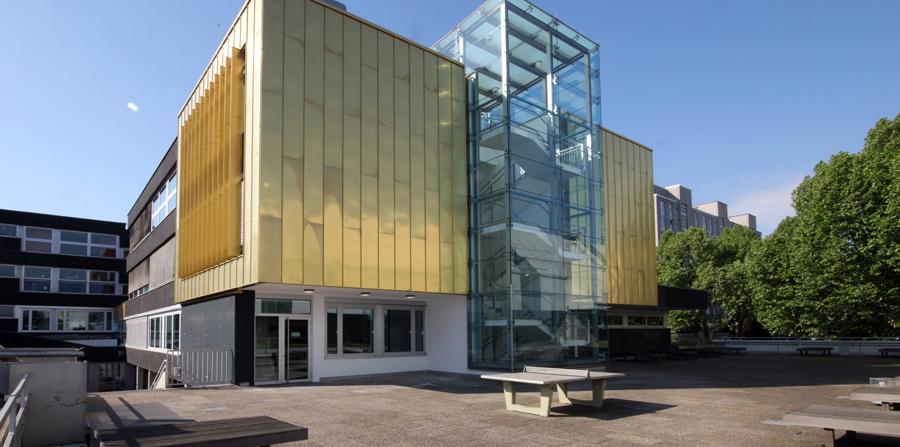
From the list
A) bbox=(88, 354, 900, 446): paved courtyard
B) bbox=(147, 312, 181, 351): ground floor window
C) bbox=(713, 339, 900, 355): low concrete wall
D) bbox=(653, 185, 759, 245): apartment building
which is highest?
bbox=(653, 185, 759, 245): apartment building

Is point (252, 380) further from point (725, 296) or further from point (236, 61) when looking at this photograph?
point (725, 296)

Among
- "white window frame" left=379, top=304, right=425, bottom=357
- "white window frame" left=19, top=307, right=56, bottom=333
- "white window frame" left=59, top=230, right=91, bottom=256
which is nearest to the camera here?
"white window frame" left=379, top=304, right=425, bottom=357

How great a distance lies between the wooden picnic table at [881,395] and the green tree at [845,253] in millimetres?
19263

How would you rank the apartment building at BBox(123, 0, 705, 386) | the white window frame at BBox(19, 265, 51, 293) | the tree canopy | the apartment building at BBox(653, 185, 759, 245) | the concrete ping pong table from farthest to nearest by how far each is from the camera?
1. the apartment building at BBox(653, 185, 759, 245)
2. the tree canopy
3. the white window frame at BBox(19, 265, 51, 293)
4. the apartment building at BBox(123, 0, 705, 386)
5. the concrete ping pong table

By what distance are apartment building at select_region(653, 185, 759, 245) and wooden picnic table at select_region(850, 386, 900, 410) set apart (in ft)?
315

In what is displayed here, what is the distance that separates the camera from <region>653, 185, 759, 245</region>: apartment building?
113312 mm

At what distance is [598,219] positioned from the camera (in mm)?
21750

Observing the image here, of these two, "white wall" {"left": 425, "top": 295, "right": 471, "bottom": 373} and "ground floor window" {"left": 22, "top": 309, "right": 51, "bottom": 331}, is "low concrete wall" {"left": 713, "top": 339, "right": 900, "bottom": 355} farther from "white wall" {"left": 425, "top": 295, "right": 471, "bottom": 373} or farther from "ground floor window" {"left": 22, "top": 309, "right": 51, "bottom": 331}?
"ground floor window" {"left": 22, "top": 309, "right": 51, "bottom": 331}

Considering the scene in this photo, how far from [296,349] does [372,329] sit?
300cm

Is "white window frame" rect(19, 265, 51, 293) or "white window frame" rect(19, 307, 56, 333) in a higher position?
"white window frame" rect(19, 265, 51, 293)

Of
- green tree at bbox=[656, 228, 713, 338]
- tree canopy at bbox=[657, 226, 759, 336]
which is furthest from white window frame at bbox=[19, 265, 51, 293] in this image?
tree canopy at bbox=[657, 226, 759, 336]

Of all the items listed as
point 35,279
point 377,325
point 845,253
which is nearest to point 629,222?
point 845,253

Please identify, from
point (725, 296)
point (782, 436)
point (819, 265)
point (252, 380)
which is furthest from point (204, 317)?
point (725, 296)

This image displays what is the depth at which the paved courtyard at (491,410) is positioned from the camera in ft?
29.2
